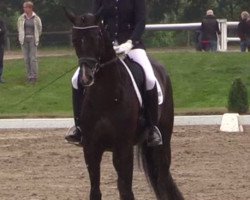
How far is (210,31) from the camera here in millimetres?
30609

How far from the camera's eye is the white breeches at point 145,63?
891 cm

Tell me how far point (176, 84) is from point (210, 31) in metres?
5.18

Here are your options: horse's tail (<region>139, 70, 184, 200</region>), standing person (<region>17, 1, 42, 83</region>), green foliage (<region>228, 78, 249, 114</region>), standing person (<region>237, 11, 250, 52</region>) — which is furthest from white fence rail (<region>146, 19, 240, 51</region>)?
horse's tail (<region>139, 70, 184, 200</region>)

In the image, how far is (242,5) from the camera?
46.2 meters

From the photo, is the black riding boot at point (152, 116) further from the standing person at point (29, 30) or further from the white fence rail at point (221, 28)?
the white fence rail at point (221, 28)

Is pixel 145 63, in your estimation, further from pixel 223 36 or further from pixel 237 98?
pixel 223 36

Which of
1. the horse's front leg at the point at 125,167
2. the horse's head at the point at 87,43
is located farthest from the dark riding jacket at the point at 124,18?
the horse's front leg at the point at 125,167

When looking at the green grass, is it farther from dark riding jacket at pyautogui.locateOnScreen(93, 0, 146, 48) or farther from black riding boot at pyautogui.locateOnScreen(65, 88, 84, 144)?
black riding boot at pyautogui.locateOnScreen(65, 88, 84, 144)

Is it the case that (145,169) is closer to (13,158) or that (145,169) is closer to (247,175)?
(247,175)

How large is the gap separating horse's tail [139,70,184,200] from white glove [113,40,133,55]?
38.8 inches

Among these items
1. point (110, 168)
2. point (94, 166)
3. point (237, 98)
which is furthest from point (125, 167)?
point (237, 98)

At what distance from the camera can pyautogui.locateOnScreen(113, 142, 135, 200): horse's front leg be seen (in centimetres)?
816

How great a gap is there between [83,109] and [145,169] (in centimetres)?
162

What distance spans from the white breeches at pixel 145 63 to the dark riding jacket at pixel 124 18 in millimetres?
77
